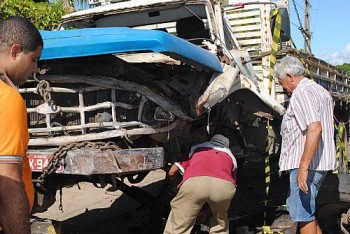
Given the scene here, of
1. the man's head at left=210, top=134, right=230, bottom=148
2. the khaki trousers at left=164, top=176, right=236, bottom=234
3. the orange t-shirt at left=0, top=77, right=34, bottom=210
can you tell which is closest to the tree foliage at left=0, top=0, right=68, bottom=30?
the man's head at left=210, top=134, right=230, bottom=148

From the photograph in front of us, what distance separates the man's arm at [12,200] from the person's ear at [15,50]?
47 cm

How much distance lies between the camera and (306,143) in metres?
3.77

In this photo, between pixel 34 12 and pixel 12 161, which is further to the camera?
pixel 34 12

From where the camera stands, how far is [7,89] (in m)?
1.83

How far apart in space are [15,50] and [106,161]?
163 cm

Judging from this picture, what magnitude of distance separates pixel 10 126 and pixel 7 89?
0.48 feet

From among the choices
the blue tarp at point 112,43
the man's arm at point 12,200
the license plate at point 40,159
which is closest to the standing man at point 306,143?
the blue tarp at point 112,43

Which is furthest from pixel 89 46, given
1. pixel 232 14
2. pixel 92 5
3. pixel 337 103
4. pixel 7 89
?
pixel 337 103

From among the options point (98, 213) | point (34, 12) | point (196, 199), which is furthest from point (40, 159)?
point (34, 12)

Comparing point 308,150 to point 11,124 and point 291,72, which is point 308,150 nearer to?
point 291,72

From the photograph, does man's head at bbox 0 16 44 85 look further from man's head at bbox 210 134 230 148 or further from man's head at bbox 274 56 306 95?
man's head at bbox 210 134 230 148

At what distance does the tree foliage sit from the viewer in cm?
935

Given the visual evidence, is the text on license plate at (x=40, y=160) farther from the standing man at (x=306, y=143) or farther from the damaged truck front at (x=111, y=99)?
the standing man at (x=306, y=143)

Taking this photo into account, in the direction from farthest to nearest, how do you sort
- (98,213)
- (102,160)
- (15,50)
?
(98,213), (102,160), (15,50)
